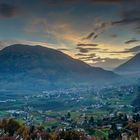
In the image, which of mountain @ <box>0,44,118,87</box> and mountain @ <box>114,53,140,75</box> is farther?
mountain @ <box>114,53,140,75</box>

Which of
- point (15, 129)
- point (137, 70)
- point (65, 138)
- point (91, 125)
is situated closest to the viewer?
point (65, 138)

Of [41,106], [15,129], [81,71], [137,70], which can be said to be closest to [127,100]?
[41,106]

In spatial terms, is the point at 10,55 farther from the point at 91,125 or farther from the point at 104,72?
the point at 91,125

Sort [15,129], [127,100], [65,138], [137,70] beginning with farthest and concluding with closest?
[137,70] → [127,100] → [15,129] → [65,138]

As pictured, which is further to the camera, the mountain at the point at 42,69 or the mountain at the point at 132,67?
the mountain at the point at 132,67

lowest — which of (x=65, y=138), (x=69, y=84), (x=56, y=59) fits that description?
(x=65, y=138)

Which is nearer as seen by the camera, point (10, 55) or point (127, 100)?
point (127, 100)

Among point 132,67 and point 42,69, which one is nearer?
point 42,69

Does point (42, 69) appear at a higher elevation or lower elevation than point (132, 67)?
lower
